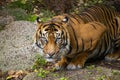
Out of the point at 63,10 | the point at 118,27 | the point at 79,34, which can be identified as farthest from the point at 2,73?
the point at 63,10

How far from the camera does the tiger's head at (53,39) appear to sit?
5375mm

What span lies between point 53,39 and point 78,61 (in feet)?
2.67

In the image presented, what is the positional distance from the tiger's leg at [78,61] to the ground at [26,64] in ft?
0.22

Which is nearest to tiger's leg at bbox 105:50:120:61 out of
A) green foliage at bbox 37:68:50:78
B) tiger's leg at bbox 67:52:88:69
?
tiger's leg at bbox 67:52:88:69

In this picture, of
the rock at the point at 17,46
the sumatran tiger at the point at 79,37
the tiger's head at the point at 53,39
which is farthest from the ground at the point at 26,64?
the tiger's head at the point at 53,39

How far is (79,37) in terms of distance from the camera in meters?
5.84

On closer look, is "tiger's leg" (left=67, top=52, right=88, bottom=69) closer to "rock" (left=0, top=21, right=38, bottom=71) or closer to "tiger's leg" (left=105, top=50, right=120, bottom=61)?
"tiger's leg" (left=105, top=50, right=120, bottom=61)

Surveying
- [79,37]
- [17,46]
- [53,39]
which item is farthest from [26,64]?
[53,39]

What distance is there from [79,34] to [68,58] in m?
0.47

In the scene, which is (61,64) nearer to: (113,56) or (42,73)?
(42,73)

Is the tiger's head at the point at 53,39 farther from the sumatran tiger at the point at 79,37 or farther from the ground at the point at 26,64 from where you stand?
the ground at the point at 26,64

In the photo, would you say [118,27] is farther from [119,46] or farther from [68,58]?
[68,58]

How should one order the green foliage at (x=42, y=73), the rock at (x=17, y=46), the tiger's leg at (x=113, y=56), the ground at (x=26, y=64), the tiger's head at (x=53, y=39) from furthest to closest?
the rock at (x=17, y=46) → the tiger's leg at (x=113, y=56) → the green foliage at (x=42, y=73) → the ground at (x=26, y=64) → the tiger's head at (x=53, y=39)

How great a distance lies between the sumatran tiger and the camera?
17.9 ft
